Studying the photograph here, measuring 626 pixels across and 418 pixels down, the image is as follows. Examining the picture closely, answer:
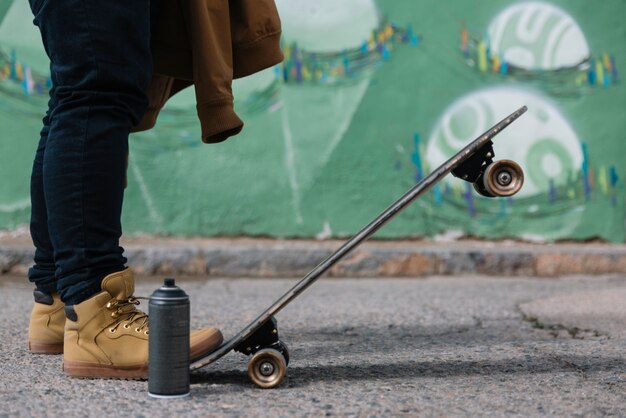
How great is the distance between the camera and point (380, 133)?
450 centimetres

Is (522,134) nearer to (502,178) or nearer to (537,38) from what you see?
(537,38)

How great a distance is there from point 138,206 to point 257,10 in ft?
9.26

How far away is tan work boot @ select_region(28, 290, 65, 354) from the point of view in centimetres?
193

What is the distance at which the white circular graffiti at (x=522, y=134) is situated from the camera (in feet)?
14.7

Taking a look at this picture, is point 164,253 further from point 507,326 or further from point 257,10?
point 257,10

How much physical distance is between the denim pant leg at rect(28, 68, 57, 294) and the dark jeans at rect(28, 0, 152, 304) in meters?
0.28

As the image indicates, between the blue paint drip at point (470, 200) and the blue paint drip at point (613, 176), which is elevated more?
the blue paint drip at point (613, 176)

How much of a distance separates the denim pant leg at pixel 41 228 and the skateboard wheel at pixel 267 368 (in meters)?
0.66

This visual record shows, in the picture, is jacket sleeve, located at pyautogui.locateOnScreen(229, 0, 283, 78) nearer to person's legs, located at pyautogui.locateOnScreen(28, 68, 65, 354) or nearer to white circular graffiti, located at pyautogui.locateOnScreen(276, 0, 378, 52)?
person's legs, located at pyautogui.locateOnScreen(28, 68, 65, 354)

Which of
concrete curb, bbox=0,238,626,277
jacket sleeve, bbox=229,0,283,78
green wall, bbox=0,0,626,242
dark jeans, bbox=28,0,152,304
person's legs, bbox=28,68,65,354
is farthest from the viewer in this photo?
green wall, bbox=0,0,626,242

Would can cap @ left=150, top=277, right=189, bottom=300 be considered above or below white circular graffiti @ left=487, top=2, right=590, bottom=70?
below

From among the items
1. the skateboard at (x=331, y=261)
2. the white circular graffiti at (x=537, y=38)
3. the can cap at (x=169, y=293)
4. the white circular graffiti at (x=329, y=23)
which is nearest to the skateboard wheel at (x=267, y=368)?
the skateboard at (x=331, y=261)

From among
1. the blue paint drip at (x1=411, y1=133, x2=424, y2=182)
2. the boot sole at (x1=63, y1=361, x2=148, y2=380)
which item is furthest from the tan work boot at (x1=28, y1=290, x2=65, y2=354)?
the blue paint drip at (x1=411, y1=133, x2=424, y2=182)

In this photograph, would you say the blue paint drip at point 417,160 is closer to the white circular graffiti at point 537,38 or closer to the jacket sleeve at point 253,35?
the white circular graffiti at point 537,38
